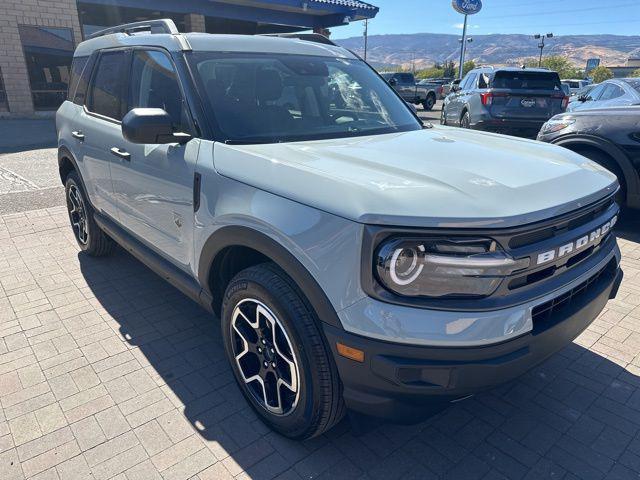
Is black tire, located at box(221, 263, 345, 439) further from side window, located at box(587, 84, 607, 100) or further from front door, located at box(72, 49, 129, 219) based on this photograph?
side window, located at box(587, 84, 607, 100)

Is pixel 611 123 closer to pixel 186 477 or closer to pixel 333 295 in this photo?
pixel 333 295

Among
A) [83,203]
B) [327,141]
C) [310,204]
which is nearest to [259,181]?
[310,204]

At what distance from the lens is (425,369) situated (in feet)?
5.84

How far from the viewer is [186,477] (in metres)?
2.22

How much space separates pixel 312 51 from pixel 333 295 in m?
2.23

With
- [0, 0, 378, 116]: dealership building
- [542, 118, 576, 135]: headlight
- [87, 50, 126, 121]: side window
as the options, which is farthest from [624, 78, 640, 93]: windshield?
[0, 0, 378, 116]: dealership building

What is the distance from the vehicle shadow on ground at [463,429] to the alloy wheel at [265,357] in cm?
21

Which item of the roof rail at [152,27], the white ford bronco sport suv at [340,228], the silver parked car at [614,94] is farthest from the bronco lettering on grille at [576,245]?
the silver parked car at [614,94]

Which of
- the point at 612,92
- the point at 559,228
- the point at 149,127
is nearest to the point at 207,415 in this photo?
the point at 149,127

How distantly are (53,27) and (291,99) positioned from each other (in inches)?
627

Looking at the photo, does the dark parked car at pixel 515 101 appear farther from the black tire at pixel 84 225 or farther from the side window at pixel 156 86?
the side window at pixel 156 86

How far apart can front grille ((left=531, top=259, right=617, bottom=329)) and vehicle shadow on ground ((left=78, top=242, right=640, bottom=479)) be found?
25.1 inches

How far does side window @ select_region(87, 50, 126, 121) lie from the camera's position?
3549 millimetres

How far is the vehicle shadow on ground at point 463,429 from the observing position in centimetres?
229
